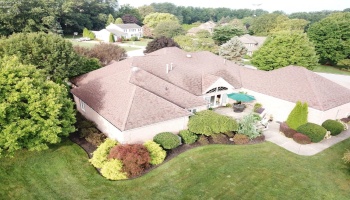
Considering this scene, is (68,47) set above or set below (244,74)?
above

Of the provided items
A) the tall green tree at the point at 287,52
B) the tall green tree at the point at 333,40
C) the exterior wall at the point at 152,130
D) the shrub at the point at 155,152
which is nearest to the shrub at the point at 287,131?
the exterior wall at the point at 152,130

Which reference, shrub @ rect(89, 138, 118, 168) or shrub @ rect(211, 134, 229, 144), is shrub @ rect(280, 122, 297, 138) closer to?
shrub @ rect(211, 134, 229, 144)

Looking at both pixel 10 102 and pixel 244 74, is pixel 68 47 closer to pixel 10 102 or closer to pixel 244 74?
pixel 10 102

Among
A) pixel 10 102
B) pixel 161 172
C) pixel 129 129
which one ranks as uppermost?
pixel 10 102

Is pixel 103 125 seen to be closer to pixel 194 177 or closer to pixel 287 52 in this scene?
pixel 194 177

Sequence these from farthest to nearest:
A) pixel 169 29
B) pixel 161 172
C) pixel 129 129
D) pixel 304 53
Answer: pixel 169 29 → pixel 304 53 → pixel 129 129 → pixel 161 172

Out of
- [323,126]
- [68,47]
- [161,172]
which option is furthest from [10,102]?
[323,126]

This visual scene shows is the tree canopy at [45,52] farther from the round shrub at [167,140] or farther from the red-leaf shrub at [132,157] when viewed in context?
the round shrub at [167,140]
